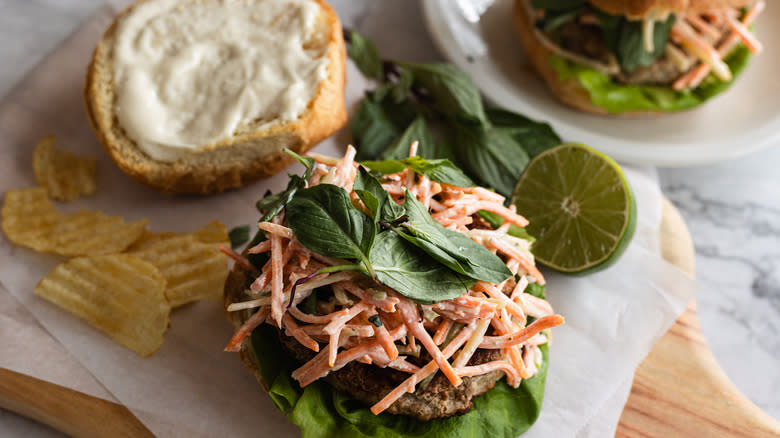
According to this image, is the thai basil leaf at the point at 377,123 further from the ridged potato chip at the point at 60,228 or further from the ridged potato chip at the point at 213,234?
the ridged potato chip at the point at 60,228

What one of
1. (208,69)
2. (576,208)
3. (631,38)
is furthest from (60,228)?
(631,38)

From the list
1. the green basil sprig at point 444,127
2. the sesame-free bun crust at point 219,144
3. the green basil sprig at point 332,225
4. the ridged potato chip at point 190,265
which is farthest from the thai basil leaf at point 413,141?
the green basil sprig at point 332,225

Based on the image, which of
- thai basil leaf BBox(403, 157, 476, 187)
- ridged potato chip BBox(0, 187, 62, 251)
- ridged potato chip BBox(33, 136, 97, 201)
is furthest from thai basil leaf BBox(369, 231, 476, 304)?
ridged potato chip BBox(33, 136, 97, 201)

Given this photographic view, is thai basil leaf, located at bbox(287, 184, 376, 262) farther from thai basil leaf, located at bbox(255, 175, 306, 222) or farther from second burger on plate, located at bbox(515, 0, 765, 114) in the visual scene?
second burger on plate, located at bbox(515, 0, 765, 114)

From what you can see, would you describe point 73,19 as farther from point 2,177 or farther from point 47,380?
point 47,380

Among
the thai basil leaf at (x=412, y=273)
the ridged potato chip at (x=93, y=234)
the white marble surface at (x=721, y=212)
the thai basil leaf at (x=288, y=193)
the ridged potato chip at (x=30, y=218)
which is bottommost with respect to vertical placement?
the white marble surface at (x=721, y=212)

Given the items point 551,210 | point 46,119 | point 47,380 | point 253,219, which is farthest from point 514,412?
point 46,119
